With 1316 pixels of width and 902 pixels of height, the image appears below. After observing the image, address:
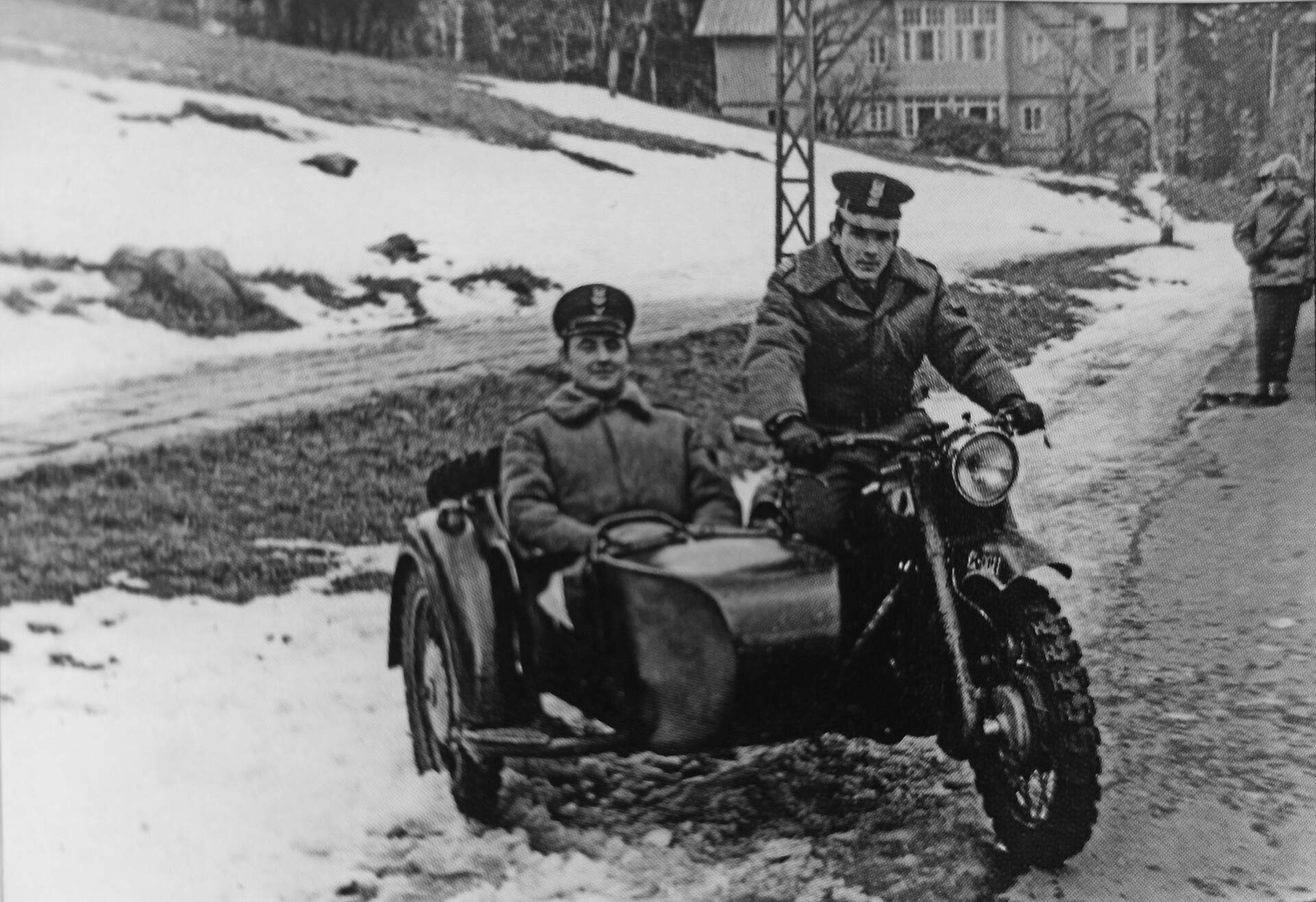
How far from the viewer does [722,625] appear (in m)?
2.67

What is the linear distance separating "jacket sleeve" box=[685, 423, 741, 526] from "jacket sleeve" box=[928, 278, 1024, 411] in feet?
2.28

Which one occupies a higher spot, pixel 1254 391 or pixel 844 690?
pixel 1254 391

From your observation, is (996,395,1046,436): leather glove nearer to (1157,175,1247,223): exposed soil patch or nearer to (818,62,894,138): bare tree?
(818,62,894,138): bare tree

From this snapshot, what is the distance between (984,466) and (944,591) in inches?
11.8

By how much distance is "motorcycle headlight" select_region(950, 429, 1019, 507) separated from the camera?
267cm

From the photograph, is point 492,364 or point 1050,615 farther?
point 492,364

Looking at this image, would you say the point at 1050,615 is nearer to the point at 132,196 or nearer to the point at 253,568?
the point at 253,568

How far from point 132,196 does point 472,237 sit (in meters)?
0.81

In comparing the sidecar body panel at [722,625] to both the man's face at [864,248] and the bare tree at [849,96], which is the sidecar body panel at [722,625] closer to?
the man's face at [864,248]

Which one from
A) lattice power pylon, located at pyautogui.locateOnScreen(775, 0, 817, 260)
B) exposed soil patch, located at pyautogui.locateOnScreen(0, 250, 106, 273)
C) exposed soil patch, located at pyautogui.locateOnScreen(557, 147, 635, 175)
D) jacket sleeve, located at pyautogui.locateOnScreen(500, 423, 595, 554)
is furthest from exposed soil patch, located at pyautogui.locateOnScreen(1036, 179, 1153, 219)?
exposed soil patch, located at pyautogui.locateOnScreen(0, 250, 106, 273)

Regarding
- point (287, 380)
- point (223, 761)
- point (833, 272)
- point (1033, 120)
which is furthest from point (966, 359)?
point (223, 761)

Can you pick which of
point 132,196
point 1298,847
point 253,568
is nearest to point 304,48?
point 132,196

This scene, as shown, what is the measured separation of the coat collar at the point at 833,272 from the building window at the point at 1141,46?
106 cm

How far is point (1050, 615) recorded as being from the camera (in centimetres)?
277
